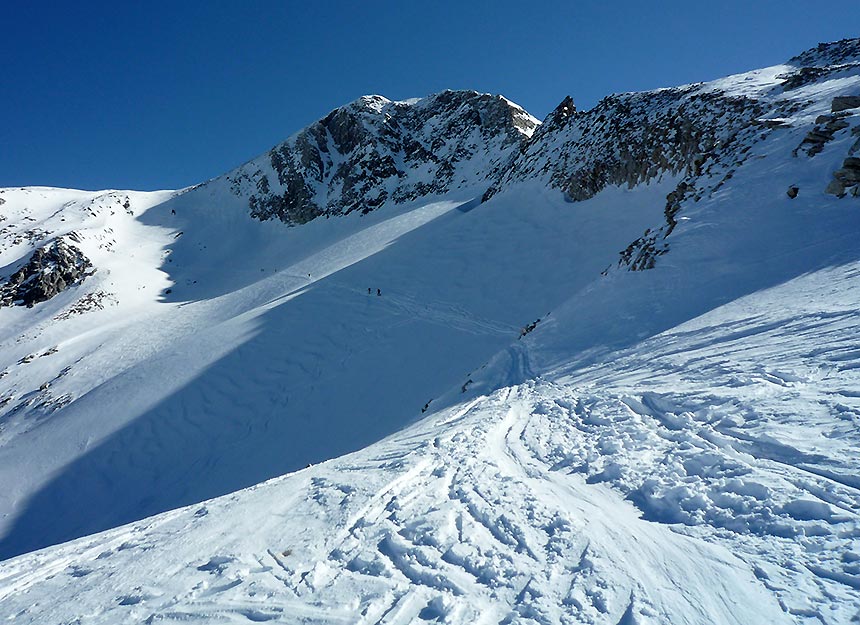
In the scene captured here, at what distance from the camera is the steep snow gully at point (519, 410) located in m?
3.38

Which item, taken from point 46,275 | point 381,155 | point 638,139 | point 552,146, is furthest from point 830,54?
point 46,275

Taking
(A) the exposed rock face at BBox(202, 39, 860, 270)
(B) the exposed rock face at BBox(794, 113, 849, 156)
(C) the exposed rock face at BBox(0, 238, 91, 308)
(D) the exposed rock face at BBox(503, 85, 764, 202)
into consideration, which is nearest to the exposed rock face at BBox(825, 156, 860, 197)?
(A) the exposed rock face at BBox(202, 39, 860, 270)

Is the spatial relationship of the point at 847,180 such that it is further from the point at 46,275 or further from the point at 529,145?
the point at 46,275

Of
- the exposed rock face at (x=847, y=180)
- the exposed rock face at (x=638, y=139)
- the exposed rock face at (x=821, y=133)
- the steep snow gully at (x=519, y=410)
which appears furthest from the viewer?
the exposed rock face at (x=638, y=139)

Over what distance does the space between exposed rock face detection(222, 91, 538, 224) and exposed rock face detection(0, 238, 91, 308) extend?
22.2 meters

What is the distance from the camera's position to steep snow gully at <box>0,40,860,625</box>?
338 centimetres

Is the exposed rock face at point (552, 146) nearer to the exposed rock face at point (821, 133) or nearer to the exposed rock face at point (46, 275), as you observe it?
the exposed rock face at point (821, 133)

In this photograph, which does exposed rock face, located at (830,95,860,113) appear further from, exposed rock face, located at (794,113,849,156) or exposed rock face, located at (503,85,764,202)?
exposed rock face, located at (503,85,764,202)

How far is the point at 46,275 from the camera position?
38.1m

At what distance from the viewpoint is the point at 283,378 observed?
15.7m

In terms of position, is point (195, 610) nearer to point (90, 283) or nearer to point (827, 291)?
point (827, 291)

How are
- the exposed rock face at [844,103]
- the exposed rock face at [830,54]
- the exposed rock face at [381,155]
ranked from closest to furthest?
1. the exposed rock face at [844,103]
2. the exposed rock face at [830,54]
3. the exposed rock face at [381,155]

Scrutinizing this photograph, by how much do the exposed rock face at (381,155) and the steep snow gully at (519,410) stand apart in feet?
62.1

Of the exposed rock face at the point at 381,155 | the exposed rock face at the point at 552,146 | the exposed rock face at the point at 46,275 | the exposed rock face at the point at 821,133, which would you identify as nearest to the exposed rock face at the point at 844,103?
the exposed rock face at the point at 552,146
